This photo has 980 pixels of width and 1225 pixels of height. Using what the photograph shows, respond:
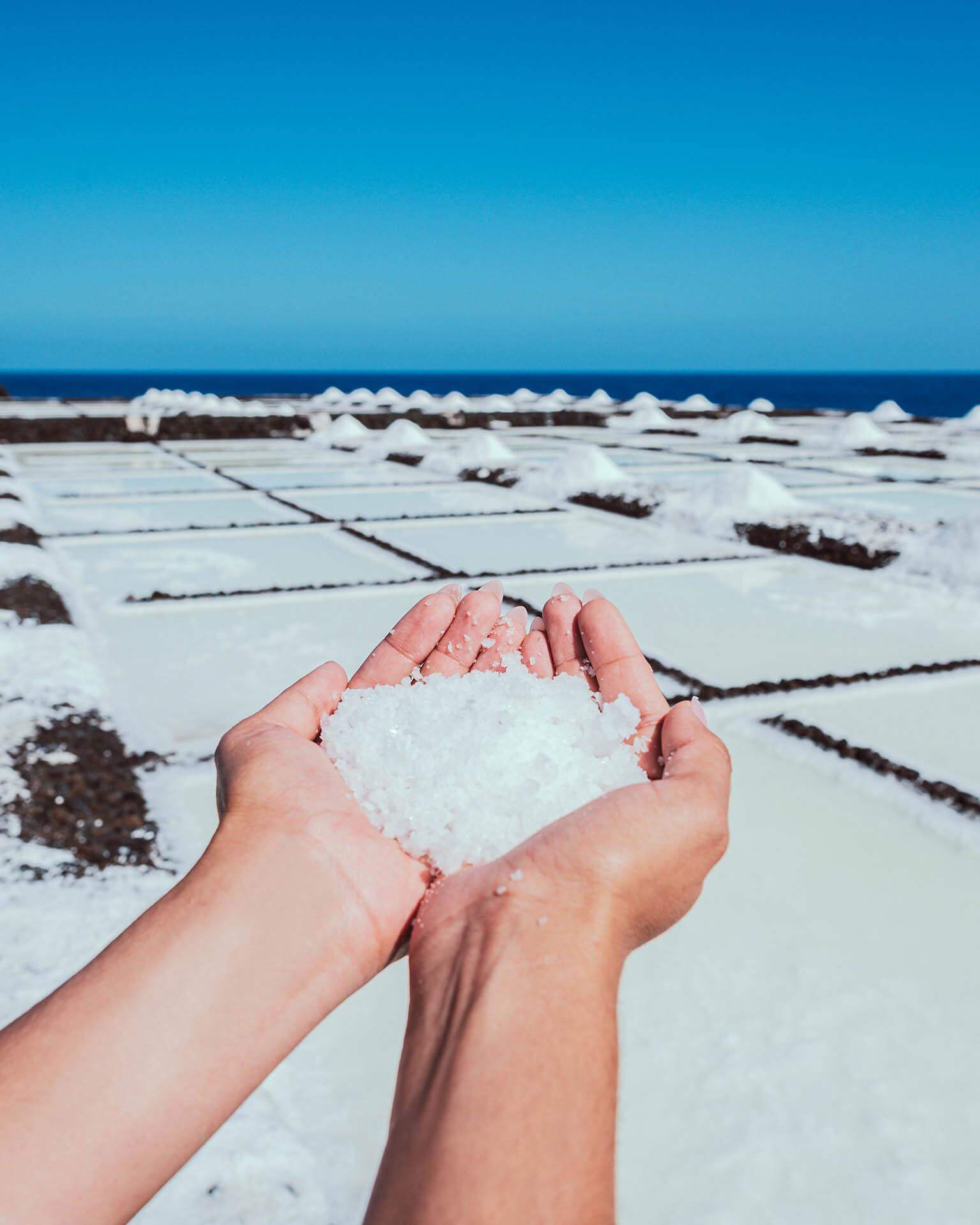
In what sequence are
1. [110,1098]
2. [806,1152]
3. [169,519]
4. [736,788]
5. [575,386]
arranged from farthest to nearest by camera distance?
[575,386] < [169,519] < [736,788] < [806,1152] < [110,1098]

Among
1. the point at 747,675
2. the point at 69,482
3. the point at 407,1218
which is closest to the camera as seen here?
the point at 407,1218

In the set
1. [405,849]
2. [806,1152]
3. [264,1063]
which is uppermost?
[405,849]

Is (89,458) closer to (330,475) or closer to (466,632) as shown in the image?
(330,475)

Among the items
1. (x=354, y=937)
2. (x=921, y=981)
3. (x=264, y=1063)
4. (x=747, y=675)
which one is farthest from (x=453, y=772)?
(x=747, y=675)

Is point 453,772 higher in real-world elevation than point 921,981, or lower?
higher

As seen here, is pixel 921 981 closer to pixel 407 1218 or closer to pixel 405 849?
pixel 405 849

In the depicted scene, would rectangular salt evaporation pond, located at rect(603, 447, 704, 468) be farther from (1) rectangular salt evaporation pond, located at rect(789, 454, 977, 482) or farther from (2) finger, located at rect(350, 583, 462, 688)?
(2) finger, located at rect(350, 583, 462, 688)

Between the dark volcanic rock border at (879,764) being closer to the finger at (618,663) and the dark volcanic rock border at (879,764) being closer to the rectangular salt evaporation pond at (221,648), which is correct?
the finger at (618,663)

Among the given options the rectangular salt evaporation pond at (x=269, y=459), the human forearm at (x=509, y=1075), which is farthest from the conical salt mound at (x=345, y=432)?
the human forearm at (x=509, y=1075)

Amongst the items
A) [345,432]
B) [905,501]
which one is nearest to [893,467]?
[905,501]
